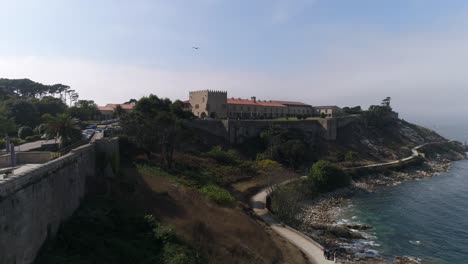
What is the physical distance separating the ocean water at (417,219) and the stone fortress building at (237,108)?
35.2 m

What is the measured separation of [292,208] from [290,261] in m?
11.0

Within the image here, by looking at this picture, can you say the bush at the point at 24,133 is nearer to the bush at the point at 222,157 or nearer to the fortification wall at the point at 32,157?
the fortification wall at the point at 32,157

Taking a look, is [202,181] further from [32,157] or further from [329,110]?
[329,110]

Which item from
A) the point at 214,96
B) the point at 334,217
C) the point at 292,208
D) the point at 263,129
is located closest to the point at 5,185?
the point at 292,208

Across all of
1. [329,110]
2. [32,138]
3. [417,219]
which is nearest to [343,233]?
[417,219]

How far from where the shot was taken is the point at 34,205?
43.7 ft

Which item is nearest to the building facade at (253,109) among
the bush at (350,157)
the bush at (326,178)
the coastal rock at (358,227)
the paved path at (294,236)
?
the bush at (350,157)

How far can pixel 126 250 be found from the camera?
1655cm

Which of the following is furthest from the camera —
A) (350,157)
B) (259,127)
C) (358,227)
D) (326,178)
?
(259,127)

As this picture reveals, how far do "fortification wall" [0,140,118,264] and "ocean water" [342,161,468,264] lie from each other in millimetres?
24722

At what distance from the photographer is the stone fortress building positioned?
2867 inches

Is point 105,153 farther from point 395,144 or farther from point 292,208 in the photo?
point 395,144

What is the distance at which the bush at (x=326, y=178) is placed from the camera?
1956 inches

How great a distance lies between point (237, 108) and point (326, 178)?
117 feet
